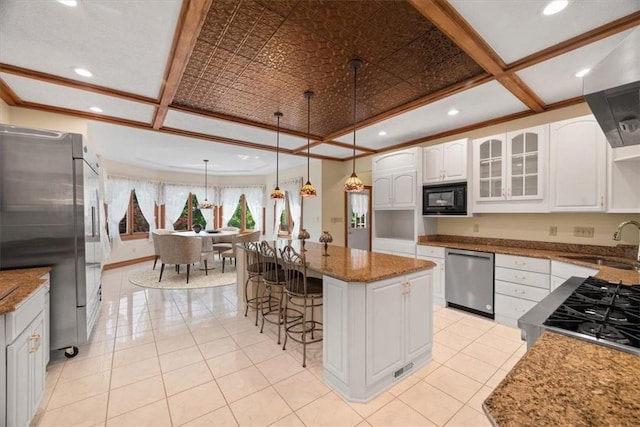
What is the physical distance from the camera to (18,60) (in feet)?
7.29

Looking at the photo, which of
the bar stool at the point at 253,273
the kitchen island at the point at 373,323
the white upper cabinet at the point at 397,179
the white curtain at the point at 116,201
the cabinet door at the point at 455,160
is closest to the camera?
the kitchen island at the point at 373,323

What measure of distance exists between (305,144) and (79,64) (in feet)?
10.3

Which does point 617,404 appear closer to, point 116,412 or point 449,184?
point 116,412

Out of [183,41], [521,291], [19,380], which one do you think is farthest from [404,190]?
[19,380]

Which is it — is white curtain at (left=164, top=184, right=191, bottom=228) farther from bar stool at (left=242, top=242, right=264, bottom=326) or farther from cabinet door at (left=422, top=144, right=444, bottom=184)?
cabinet door at (left=422, top=144, right=444, bottom=184)

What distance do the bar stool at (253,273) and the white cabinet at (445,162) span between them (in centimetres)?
265

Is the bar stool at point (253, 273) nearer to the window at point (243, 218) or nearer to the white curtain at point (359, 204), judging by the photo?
the white curtain at point (359, 204)

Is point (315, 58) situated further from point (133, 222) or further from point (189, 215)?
point (189, 215)

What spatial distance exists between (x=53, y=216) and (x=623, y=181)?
4933 millimetres

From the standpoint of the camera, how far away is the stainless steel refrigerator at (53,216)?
6.66ft

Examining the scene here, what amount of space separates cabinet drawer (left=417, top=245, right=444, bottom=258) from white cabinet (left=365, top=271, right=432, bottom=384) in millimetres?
1564

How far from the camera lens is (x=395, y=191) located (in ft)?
14.5

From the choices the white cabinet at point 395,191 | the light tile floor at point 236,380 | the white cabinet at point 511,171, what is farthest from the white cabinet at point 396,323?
the white cabinet at point 395,191

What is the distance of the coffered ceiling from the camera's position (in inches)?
68.3
